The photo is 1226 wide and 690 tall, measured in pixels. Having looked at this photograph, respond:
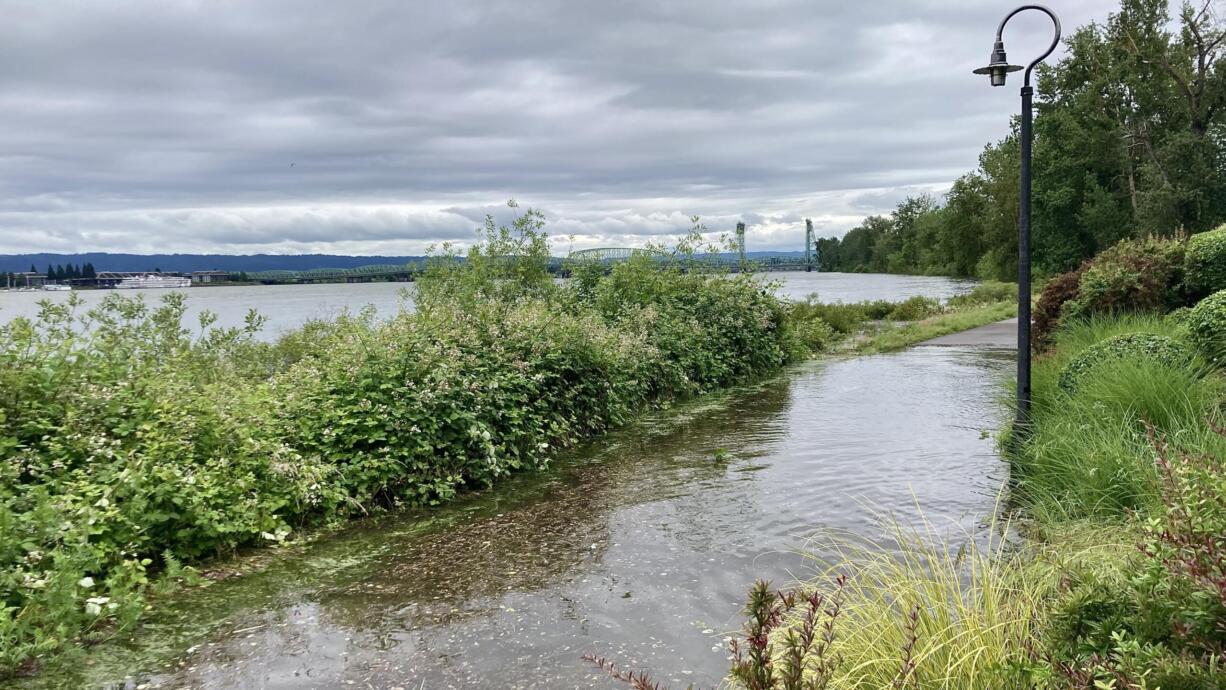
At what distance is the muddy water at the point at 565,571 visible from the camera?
404 cm

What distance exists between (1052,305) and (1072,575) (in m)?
11.2

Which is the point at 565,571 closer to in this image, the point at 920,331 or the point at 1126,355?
the point at 1126,355

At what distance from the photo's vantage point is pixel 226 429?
19.4ft

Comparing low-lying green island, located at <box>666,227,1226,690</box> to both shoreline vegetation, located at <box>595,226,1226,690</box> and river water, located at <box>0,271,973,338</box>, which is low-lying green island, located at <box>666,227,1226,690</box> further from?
river water, located at <box>0,271,973,338</box>

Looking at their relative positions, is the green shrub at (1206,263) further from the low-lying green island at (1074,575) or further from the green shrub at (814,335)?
the green shrub at (814,335)

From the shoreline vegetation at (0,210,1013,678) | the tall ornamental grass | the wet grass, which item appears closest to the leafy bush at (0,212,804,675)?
the shoreline vegetation at (0,210,1013,678)

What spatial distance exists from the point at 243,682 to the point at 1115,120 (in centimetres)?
4867

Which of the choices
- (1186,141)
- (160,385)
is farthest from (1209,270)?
(1186,141)

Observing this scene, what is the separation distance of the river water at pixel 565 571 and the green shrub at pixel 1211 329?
7.17 ft

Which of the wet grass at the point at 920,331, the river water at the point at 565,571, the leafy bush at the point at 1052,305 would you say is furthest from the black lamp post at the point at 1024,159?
the wet grass at the point at 920,331

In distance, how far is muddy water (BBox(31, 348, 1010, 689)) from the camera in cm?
404

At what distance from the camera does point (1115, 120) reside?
41.2 m

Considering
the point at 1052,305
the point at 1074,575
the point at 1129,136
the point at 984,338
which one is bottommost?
the point at 984,338

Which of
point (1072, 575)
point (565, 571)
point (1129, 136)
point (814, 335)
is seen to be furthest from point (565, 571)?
point (1129, 136)
